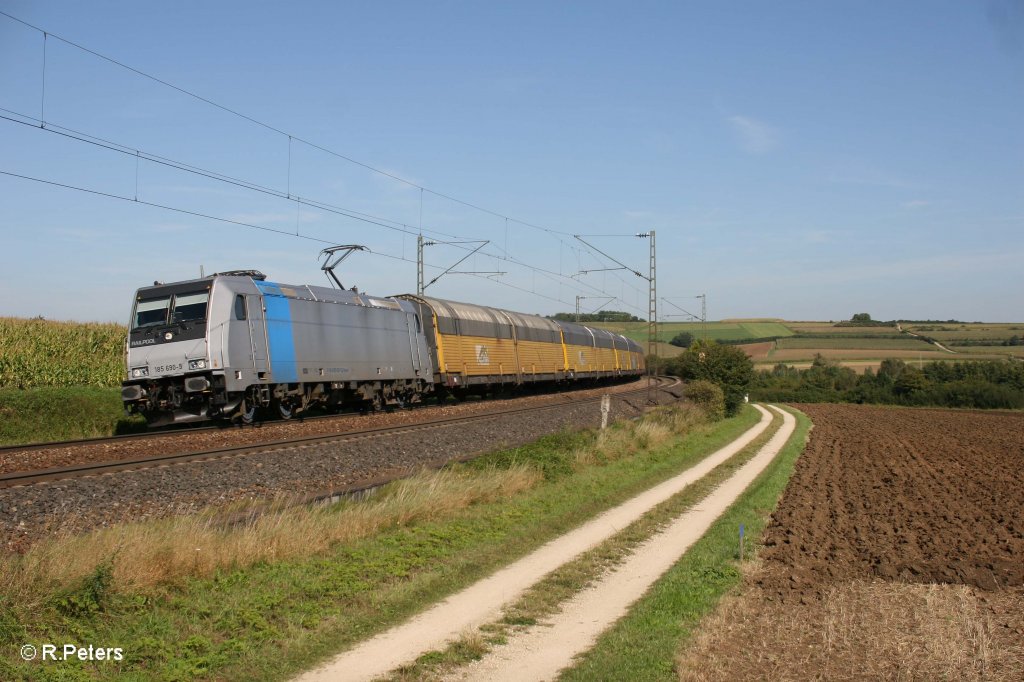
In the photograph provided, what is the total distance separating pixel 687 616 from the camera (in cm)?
856

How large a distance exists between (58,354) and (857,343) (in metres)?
130

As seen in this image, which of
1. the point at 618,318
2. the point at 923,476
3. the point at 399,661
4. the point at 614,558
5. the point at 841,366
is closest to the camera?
the point at 399,661

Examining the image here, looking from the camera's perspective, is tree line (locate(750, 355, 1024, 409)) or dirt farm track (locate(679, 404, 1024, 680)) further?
tree line (locate(750, 355, 1024, 409))

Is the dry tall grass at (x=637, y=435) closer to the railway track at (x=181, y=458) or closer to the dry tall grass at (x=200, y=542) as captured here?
the railway track at (x=181, y=458)

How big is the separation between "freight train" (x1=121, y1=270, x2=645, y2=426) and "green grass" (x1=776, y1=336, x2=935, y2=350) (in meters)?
107

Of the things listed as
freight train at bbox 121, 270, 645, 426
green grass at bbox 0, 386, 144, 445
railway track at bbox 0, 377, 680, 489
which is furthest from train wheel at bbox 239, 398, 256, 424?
green grass at bbox 0, 386, 144, 445

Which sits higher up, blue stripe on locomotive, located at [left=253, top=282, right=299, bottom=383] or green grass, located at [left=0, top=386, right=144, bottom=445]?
blue stripe on locomotive, located at [left=253, top=282, right=299, bottom=383]

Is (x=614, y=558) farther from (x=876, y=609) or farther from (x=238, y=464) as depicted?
(x=238, y=464)

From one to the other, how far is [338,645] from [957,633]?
18.8 feet

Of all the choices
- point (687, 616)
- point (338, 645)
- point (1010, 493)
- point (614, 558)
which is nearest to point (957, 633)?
point (687, 616)

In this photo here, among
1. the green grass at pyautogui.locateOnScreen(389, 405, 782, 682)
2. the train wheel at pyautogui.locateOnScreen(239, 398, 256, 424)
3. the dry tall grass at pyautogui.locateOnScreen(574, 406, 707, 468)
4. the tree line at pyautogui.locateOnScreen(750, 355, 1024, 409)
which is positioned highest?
the train wheel at pyautogui.locateOnScreen(239, 398, 256, 424)

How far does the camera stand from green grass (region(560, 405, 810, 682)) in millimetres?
7043
